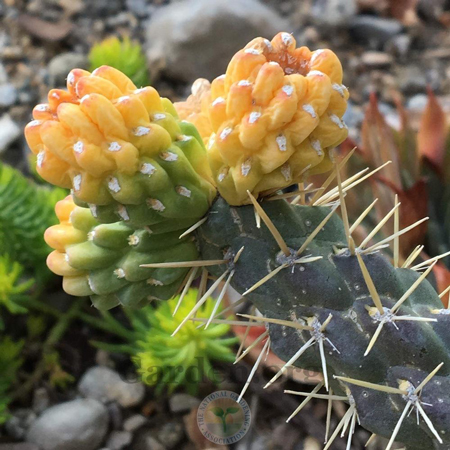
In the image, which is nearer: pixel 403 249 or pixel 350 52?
pixel 403 249

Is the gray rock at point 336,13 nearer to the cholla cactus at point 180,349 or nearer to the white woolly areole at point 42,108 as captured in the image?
the cholla cactus at point 180,349

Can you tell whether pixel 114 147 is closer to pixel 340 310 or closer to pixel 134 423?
pixel 340 310

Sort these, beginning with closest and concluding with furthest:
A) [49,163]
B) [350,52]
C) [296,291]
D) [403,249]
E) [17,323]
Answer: [49,163], [296,291], [403,249], [17,323], [350,52]

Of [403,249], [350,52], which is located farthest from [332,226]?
[350,52]

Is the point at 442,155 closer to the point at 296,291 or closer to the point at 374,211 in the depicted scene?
the point at 374,211

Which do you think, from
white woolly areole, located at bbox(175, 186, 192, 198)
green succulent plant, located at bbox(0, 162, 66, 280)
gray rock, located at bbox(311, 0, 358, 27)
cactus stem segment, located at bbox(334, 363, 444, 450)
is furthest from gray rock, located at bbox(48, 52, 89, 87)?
cactus stem segment, located at bbox(334, 363, 444, 450)
